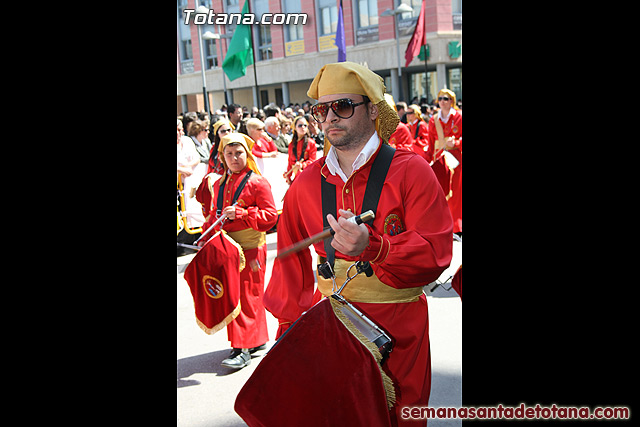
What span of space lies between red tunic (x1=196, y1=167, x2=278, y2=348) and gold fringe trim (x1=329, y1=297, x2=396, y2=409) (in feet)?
7.97

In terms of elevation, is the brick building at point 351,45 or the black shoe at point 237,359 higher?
the brick building at point 351,45

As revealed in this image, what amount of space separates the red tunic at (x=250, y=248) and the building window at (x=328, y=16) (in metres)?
22.7

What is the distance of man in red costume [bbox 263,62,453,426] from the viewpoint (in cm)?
251

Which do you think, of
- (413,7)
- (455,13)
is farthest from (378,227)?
(455,13)

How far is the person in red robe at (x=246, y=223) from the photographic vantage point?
4992mm

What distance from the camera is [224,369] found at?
507 cm

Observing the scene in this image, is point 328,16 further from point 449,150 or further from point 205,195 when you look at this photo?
point 205,195

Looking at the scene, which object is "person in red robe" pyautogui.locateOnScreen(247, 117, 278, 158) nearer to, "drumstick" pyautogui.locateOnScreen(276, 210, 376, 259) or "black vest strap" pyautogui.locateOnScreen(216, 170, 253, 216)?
"black vest strap" pyautogui.locateOnScreen(216, 170, 253, 216)

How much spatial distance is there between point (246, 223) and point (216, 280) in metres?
0.54

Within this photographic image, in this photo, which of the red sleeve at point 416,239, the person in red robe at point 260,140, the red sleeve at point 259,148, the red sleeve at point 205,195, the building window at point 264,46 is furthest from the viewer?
the building window at point 264,46

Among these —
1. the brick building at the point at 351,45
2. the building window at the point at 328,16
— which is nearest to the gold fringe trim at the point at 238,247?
the brick building at the point at 351,45

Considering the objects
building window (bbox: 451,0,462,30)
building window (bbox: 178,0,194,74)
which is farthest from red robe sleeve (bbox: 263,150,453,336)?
building window (bbox: 178,0,194,74)

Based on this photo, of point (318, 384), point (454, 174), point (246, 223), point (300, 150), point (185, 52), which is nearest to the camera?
point (318, 384)

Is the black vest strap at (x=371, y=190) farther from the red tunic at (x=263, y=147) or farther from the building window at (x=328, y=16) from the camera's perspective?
the building window at (x=328, y=16)
